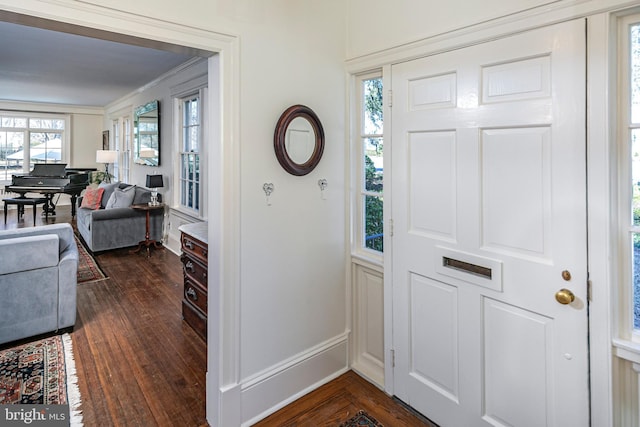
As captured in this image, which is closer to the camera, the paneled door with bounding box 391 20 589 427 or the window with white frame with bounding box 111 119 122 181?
the paneled door with bounding box 391 20 589 427

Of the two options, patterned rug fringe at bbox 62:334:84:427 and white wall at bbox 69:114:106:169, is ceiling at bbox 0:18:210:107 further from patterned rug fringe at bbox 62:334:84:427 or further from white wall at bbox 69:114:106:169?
patterned rug fringe at bbox 62:334:84:427

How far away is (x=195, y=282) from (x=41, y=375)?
1.10 m

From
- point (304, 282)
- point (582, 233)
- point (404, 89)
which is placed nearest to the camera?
point (582, 233)

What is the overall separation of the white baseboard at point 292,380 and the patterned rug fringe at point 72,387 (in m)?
0.90

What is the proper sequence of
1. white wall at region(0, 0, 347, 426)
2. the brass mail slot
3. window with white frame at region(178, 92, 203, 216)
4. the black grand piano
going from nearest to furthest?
1. the brass mail slot
2. white wall at region(0, 0, 347, 426)
3. window with white frame at region(178, 92, 203, 216)
4. the black grand piano

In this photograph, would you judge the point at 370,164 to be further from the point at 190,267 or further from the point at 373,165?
the point at 190,267

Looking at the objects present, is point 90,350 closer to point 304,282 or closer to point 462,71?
point 304,282

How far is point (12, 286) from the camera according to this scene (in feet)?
8.87

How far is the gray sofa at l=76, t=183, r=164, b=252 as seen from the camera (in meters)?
5.29

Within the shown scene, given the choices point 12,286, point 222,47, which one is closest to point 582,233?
point 222,47

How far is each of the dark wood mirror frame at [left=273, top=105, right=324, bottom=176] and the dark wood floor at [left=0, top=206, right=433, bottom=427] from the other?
1375mm

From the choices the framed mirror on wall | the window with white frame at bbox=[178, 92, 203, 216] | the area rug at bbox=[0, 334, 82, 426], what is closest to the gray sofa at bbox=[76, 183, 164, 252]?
the framed mirror on wall

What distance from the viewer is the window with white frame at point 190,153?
4762mm

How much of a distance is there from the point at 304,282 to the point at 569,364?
135cm
